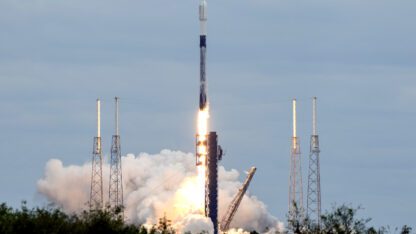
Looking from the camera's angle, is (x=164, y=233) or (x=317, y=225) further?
(x=164, y=233)

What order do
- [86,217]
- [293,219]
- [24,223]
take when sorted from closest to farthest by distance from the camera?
1. [293,219]
2. [24,223]
3. [86,217]

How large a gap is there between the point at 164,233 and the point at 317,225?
18013mm

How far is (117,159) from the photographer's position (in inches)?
7864

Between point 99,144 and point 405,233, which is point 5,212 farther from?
point 99,144

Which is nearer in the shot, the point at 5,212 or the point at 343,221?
the point at 343,221

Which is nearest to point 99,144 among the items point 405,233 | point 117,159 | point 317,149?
point 117,159

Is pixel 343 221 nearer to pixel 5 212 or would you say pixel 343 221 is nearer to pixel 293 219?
pixel 293 219

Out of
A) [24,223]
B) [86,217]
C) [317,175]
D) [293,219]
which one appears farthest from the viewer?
[317,175]

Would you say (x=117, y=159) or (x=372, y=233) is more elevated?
(x=117, y=159)

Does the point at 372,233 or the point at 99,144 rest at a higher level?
the point at 99,144

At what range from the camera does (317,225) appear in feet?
388

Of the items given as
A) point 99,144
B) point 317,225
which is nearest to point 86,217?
point 317,225

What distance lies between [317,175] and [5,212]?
69.6 metres

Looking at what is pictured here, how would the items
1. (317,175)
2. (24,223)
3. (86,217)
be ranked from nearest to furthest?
(24,223)
(86,217)
(317,175)
